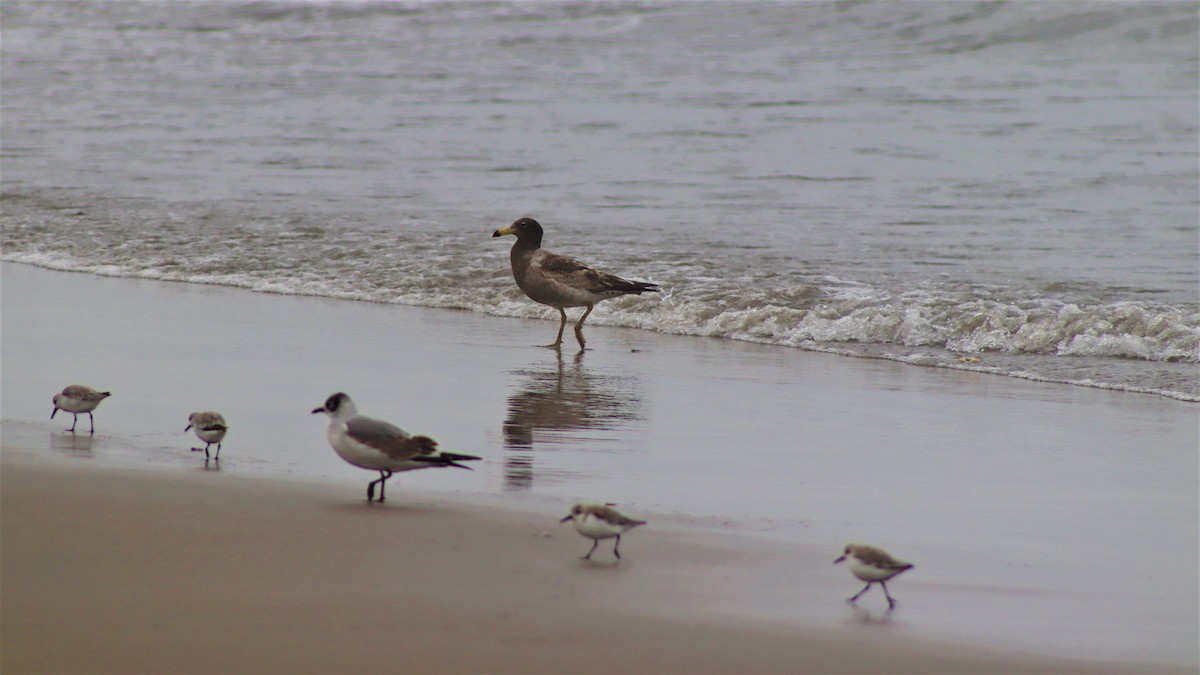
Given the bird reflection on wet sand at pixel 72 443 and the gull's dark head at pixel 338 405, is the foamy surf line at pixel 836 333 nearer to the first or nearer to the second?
the gull's dark head at pixel 338 405

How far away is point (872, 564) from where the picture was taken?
→ 4605 mm

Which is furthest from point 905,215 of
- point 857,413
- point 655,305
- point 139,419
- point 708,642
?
point 708,642

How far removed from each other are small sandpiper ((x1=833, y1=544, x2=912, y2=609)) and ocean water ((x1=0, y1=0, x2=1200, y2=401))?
475 centimetres

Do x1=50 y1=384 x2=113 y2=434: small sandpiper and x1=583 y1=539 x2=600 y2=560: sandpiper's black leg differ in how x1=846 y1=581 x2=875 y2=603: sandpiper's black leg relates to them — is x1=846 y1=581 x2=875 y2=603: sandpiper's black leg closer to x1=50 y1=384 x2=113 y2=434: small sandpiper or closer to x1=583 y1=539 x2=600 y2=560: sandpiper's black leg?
x1=583 y1=539 x2=600 y2=560: sandpiper's black leg

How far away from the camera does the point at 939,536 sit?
554 centimetres

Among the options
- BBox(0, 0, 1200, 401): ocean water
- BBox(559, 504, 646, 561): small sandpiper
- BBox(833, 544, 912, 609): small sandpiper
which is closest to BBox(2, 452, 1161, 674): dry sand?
BBox(559, 504, 646, 561): small sandpiper

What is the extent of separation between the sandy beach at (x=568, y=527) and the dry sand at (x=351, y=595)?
0.01 meters

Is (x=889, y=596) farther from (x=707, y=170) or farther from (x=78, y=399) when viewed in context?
(x=707, y=170)

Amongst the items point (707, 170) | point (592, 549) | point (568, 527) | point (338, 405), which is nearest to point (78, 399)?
point (338, 405)

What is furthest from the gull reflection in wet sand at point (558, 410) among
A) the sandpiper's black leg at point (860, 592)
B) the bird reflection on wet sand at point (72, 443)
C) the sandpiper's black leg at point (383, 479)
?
the bird reflection on wet sand at point (72, 443)

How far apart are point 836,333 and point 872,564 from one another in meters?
5.84

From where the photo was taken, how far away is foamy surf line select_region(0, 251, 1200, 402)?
934 centimetres

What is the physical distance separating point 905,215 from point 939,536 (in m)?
9.59

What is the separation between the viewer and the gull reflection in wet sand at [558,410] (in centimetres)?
670
